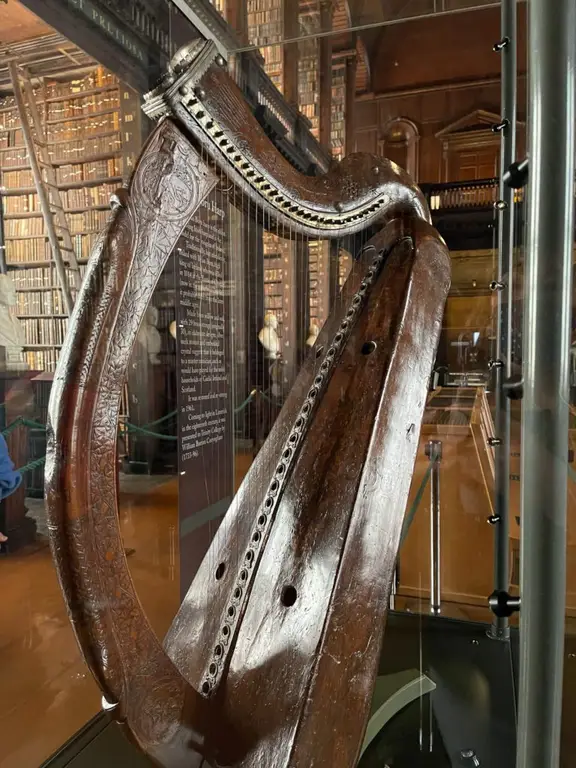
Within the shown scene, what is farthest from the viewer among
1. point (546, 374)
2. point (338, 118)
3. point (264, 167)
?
point (338, 118)

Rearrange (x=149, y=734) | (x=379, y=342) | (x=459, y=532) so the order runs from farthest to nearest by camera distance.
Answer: (x=459, y=532) < (x=379, y=342) < (x=149, y=734)

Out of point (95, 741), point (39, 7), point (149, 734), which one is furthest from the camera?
point (39, 7)

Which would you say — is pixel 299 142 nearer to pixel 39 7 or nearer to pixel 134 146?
pixel 134 146

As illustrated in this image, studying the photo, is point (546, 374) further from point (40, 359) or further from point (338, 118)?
point (338, 118)

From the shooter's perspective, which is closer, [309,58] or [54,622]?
[54,622]

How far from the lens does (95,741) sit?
1.09 m

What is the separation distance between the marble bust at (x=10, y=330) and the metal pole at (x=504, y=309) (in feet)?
3.76

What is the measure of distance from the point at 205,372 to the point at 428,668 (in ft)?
3.48

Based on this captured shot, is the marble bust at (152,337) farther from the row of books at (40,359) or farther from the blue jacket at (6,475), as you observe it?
the blue jacket at (6,475)

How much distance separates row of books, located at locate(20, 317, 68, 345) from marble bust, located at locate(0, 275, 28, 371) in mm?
18

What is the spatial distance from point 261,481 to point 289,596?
9.2 inches

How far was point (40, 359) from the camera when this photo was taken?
4.30 feet

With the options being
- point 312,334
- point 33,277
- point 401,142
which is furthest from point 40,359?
point 401,142

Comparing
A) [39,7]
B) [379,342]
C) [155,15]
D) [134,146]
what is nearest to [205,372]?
[134,146]
